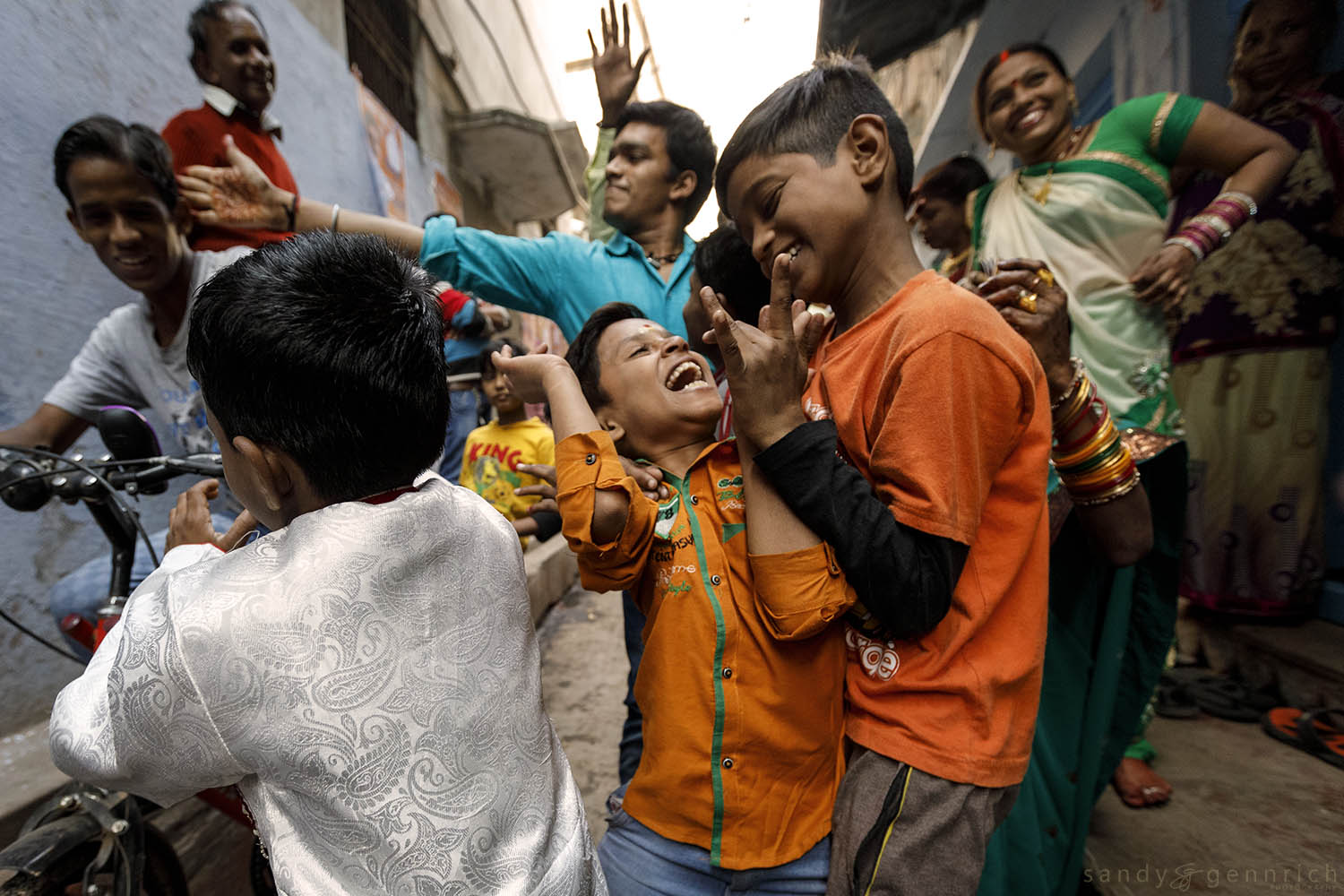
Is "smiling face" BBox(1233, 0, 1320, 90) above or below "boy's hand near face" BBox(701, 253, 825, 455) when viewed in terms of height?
above

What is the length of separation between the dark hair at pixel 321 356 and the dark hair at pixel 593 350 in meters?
0.44

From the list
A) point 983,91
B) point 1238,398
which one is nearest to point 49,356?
point 983,91

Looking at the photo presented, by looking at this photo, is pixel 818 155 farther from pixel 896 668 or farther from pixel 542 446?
pixel 542 446

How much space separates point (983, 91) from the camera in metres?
2.00

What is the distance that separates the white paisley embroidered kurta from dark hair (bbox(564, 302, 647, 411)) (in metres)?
0.47

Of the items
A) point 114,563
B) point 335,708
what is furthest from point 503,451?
point 335,708

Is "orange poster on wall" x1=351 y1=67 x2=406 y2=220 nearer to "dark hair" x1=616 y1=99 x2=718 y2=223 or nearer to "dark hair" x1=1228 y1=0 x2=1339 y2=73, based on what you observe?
"dark hair" x1=616 y1=99 x2=718 y2=223

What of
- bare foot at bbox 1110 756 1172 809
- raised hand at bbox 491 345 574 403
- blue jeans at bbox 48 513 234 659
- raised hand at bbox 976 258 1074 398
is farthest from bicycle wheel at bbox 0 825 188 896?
bare foot at bbox 1110 756 1172 809

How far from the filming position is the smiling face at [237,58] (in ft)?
7.61

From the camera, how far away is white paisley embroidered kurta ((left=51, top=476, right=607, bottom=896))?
2.18ft

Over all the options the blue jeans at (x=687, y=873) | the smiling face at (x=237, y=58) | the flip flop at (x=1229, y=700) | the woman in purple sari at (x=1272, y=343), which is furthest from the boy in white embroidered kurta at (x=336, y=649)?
the woman in purple sari at (x=1272, y=343)

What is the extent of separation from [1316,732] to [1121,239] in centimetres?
184

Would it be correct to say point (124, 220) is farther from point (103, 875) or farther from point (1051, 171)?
point (1051, 171)

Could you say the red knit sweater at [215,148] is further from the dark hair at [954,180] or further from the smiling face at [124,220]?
the dark hair at [954,180]
